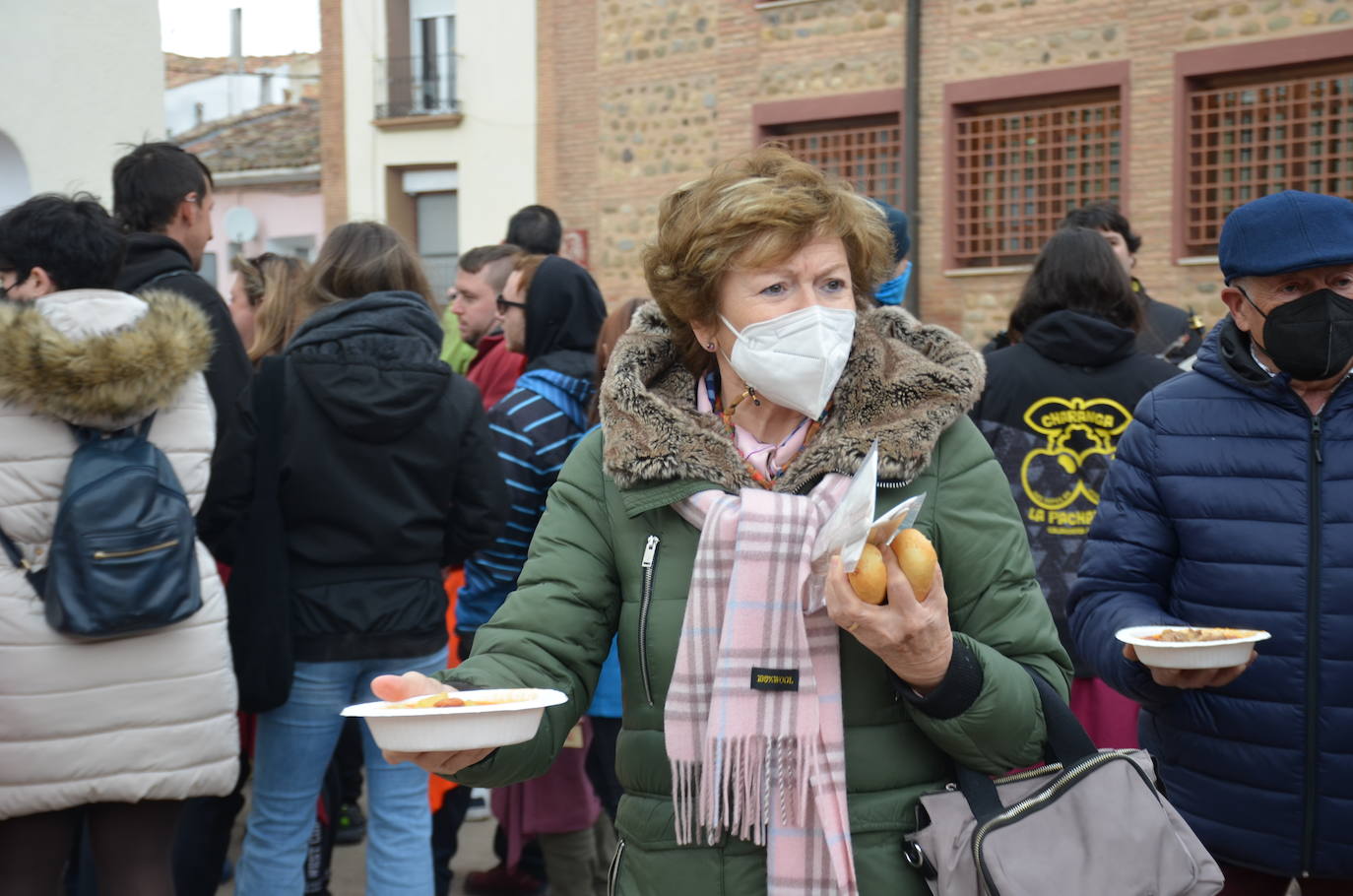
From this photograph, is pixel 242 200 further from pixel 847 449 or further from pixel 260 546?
pixel 847 449

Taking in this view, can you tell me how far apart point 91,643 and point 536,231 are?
4.74m

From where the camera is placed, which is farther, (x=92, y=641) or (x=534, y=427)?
(x=534, y=427)

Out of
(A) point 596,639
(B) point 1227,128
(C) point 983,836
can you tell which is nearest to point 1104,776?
(C) point 983,836

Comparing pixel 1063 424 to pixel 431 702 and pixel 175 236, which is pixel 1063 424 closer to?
pixel 175 236

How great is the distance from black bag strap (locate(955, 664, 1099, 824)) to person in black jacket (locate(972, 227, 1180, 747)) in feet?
8.69

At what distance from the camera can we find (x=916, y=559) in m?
2.22

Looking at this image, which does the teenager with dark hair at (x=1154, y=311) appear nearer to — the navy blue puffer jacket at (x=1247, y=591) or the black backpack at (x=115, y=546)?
the navy blue puffer jacket at (x=1247, y=591)

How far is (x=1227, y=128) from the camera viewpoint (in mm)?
17594

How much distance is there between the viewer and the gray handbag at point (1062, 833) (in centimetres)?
238

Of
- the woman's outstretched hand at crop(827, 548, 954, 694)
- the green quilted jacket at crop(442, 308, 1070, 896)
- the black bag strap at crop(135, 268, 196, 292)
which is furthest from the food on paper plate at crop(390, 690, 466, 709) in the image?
the black bag strap at crop(135, 268, 196, 292)

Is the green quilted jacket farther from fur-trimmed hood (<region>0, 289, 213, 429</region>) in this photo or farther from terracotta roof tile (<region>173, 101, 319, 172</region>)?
terracotta roof tile (<region>173, 101, 319, 172</region>)

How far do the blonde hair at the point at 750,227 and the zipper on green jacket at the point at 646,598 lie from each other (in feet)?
1.51

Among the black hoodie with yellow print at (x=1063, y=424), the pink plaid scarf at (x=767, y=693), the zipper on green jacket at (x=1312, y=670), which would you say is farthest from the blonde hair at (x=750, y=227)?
the black hoodie with yellow print at (x=1063, y=424)

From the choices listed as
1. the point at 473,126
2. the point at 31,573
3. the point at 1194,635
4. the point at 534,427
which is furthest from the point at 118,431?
the point at 473,126
